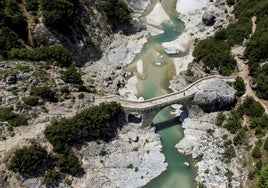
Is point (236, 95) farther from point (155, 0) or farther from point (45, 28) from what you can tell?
point (155, 0)

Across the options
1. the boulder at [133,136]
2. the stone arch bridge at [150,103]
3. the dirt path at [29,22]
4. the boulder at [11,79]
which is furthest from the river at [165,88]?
the boulder at [11,79]

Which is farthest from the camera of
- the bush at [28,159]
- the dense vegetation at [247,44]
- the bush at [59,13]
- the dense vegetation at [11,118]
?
the bush at [59,13]

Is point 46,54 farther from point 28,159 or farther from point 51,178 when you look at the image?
point 51,178

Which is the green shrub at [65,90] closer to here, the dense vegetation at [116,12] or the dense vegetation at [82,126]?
the dense vegetation at [82,126]

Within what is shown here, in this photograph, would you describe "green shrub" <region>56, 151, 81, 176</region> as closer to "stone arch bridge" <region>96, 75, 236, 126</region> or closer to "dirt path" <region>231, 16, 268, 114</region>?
"stone arch bridge" <region>96, 75, 236, 126</region>

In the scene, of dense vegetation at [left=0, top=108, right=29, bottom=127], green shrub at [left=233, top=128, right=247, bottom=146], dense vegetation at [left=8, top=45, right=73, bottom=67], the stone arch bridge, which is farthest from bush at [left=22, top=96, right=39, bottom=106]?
green shrub at [left=233, top=128, right=247, bottom=146]

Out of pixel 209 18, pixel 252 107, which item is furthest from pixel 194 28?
pixel 252 107

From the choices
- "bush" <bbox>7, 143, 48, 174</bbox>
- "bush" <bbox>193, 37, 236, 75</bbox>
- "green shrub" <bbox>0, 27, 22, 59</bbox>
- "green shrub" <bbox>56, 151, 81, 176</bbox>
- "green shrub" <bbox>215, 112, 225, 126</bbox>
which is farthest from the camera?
"bush" <bbox>193, 37, 236, 75</bbox>
